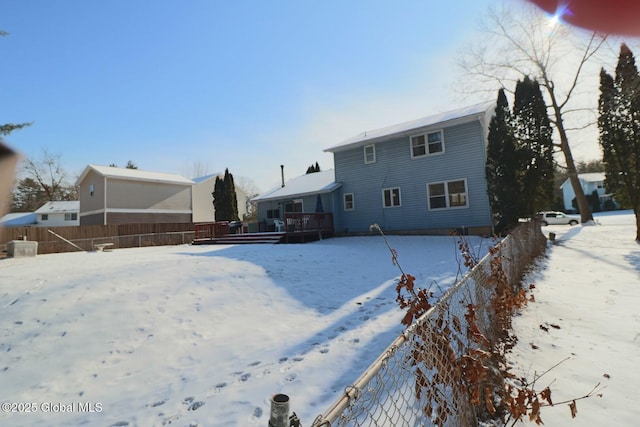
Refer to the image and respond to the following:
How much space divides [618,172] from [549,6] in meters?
11.7

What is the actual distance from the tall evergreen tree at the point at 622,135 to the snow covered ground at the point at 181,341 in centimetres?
1257

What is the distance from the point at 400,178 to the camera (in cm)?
1695

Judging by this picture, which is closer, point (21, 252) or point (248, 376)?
point (248, 376)

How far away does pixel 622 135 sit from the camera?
13.6m

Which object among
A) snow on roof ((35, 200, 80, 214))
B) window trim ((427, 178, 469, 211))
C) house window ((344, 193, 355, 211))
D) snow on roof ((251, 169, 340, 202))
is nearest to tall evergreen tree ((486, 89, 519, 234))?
window trim ((427, 178, 469, 211))

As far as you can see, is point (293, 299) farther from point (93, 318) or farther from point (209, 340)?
point (93, 318)

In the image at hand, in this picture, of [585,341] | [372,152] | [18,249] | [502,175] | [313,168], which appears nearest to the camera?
[585,341]

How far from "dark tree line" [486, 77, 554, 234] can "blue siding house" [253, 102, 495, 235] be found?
51cm

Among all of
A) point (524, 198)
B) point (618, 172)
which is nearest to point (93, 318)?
point (524, 198)

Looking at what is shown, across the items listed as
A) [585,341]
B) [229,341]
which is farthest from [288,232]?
[585,341]

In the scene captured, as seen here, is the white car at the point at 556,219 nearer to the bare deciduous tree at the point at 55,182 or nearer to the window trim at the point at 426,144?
the window trim at the point at 426,144

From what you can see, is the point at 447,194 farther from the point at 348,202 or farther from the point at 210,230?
the point at 210,230

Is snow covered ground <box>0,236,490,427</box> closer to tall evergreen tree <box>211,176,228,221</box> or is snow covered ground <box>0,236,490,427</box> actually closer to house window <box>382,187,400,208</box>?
house window <box>382,187,400,208</box>

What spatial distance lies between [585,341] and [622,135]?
14.6 meters
